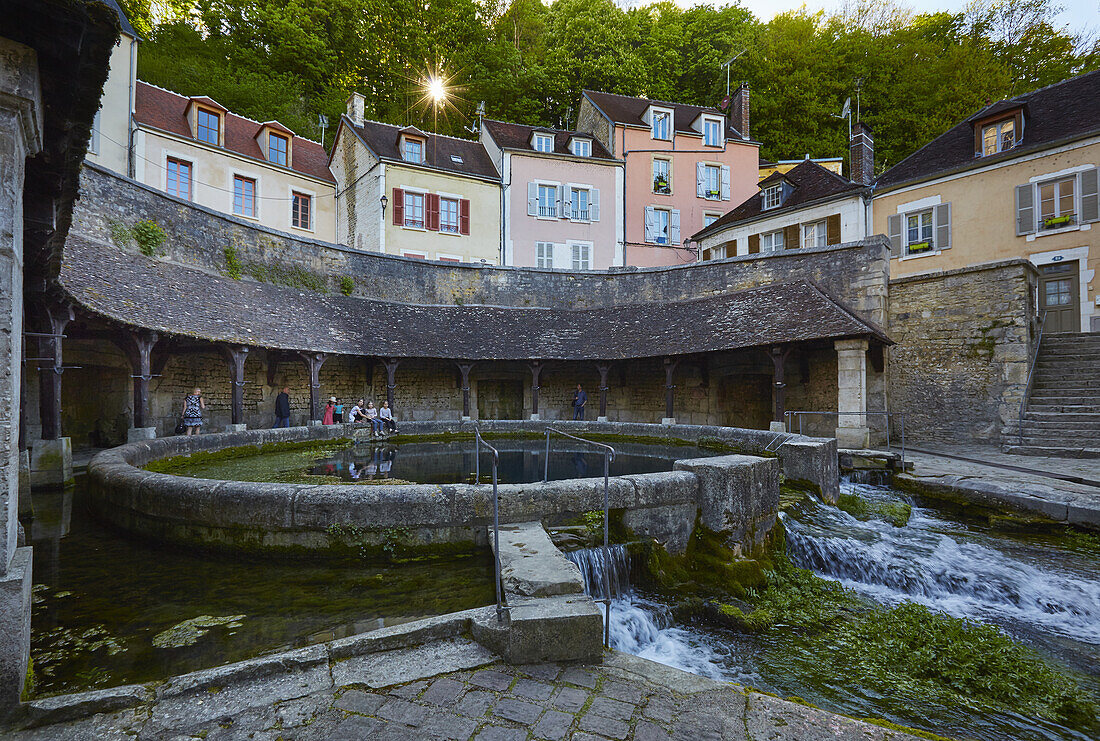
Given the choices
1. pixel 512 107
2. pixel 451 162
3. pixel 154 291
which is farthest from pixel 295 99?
pixel 154 291

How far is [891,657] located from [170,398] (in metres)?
13.9

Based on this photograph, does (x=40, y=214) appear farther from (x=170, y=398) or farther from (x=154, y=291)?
(x=170, y=398)

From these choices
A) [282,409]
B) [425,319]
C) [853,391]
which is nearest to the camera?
[853,391]

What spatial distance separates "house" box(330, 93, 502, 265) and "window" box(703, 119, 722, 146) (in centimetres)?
904

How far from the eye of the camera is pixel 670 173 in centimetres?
2197

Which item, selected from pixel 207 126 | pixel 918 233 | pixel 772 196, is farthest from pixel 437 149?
pixel 918 233

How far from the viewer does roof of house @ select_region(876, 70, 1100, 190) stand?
1348 cm

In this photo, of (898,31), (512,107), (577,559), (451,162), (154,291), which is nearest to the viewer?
(577,559)

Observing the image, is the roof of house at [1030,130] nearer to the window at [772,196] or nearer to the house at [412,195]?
the window at [772,196]

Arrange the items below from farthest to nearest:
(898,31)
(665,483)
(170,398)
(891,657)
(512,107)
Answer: (512,107) < (898,31) < (170,398) < (665,483) < (891,657)

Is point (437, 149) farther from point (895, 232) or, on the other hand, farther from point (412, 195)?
point (895, 232)

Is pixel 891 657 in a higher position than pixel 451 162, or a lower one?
lower

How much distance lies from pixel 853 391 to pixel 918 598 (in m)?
7.18

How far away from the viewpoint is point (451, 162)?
67.4 ft
